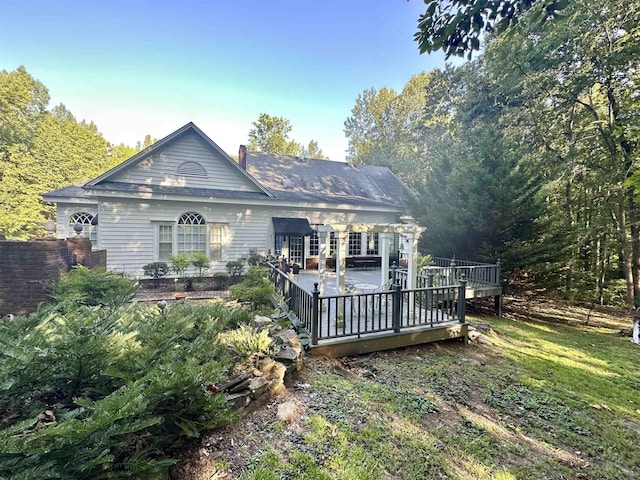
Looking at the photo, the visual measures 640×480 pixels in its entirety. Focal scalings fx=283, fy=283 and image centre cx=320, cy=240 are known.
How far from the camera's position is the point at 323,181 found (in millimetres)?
16406

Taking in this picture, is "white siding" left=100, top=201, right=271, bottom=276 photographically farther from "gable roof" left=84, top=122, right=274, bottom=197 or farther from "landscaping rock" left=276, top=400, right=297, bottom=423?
"landscaping rock" left=276, top=400, right=297, bottom=423

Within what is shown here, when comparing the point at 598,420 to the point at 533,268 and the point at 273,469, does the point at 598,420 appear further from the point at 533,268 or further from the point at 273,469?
the point at 533,268

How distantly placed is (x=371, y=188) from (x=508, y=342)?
11741mm

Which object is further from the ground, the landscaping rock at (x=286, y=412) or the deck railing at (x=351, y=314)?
the deck railing at (x=351, y=314)

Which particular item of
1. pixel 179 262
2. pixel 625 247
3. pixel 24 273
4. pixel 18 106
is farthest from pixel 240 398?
pixel 18 106

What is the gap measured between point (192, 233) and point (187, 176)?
2355mm

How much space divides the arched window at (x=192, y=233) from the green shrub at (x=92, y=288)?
15.5ft

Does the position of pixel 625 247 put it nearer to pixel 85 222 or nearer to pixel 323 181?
pixel 323 181

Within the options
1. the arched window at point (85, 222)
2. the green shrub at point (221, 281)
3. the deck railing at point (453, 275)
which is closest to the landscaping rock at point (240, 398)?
the deck railing at point (453, 275)

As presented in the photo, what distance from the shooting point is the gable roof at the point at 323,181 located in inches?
578

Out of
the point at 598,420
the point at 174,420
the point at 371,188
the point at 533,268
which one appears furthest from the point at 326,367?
the point at 371,188

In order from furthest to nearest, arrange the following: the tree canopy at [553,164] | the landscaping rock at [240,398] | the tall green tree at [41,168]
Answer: the tall green tree at [41,168], the tree canopy at [553,164], the landscaping rock at [240,398]

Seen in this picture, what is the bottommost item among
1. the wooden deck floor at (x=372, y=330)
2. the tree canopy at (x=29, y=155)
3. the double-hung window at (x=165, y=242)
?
the wooden deck floor at (x=372, y=330)

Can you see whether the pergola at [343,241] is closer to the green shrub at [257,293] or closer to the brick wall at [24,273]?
the green shrub at [257,293]
